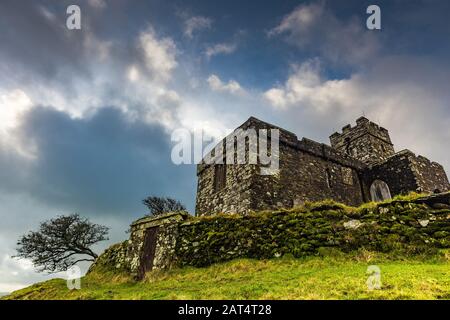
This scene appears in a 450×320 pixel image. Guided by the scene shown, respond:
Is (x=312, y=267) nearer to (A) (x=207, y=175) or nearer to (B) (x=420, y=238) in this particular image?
(B) (x=420, y=238)

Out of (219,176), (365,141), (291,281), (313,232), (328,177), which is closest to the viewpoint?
(291,281)

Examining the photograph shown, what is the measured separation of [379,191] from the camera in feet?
68.3

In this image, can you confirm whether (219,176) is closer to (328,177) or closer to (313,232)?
(328,177)

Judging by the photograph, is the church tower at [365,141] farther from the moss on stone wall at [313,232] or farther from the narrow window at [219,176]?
the moss on stone wall at [313,232]

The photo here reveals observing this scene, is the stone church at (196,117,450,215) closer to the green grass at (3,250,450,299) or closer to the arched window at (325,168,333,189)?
the arched window at (325,168,333,189)

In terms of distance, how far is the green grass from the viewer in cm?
634

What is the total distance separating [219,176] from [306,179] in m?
5.24

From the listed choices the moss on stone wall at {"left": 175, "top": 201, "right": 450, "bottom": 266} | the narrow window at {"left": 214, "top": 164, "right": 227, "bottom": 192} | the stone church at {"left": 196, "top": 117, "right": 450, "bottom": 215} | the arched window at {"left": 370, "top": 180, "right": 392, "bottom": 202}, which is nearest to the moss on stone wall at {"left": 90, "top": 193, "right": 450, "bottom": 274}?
the moss on stone wall at {"left": 175, "top": 201, "right": 450, "bottom": 266}

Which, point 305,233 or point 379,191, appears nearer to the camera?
point 305,233

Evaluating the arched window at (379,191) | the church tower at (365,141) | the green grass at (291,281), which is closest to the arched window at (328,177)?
the arched window at (379,191)

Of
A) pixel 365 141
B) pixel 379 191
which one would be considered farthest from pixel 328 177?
pixel 365 141

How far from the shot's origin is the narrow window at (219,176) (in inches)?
714

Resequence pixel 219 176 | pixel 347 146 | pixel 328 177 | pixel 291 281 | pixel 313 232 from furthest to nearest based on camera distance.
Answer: pixel 347 146 → pixel 328 177 → pixel 219 176 → pixel 313 232 → pixel 291 281
